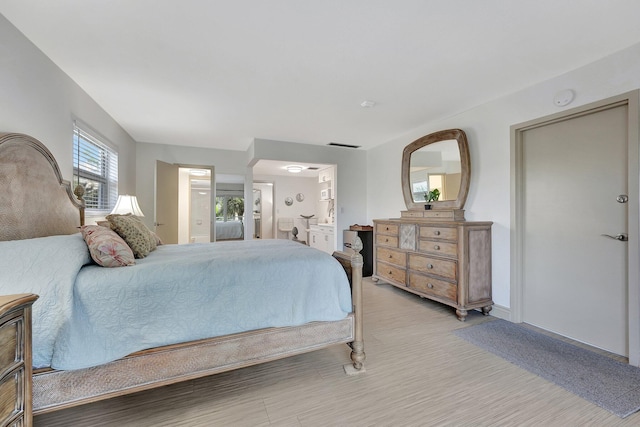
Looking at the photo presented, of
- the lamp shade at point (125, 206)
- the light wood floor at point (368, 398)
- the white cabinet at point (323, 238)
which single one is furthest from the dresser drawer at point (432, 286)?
the lamp shade at point (125, 206)

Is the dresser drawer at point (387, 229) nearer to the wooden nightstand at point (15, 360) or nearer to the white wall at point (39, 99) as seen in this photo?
the wooden nightstand at point (15, 360)

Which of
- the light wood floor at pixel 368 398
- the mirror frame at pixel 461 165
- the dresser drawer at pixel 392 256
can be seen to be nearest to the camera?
the light wood floor at pixel 368 398

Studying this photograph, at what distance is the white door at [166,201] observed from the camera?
470 centimetres

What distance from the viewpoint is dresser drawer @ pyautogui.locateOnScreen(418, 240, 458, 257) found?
2.88m

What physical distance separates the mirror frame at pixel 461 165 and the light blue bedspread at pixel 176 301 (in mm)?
2181

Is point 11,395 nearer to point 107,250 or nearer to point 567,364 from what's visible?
point 107,250

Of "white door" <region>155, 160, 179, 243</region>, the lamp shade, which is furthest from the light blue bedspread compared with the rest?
"white door" <region>155, 160, 179, 243</region>

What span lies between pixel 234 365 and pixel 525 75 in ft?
11.0

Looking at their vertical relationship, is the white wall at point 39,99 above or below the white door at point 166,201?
above

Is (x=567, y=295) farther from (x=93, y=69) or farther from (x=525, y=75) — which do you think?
(x=93, y=69)

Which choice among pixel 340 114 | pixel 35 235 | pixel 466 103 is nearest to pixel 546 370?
pixel 466 103

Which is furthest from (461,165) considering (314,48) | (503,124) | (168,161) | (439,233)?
(168,161)

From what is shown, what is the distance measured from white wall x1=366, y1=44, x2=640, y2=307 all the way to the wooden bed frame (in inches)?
76.8

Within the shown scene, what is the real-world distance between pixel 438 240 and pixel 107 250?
3014 mm
